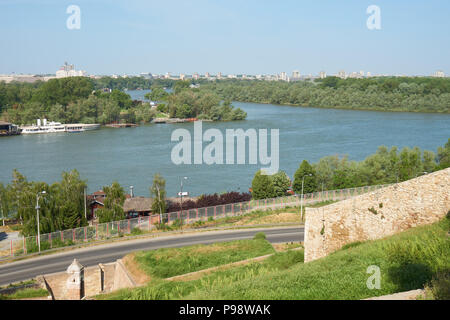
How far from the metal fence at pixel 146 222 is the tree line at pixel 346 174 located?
175cm

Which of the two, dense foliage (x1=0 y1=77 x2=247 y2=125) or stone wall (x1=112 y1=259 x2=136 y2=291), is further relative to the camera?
dense foliage (x1=0 y1=77 x2=247 y2=125)

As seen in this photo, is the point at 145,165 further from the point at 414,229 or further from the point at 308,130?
the point at 414,229

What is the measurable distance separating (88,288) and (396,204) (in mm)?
6892

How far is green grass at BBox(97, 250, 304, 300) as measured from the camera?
764 cm

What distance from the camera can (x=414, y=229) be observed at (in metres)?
8.01

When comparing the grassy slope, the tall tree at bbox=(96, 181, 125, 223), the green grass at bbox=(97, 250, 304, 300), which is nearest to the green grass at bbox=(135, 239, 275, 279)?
the green grass at bbox=(97, 250, 304, 300)

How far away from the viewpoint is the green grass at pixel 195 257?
10508mm

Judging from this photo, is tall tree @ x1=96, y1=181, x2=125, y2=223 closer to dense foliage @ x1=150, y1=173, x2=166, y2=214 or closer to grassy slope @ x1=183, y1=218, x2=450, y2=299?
dense foliage @ x1=150, y1=173, x2=166, y2=214

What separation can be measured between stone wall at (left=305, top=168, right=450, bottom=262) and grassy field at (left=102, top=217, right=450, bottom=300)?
274 millimetres

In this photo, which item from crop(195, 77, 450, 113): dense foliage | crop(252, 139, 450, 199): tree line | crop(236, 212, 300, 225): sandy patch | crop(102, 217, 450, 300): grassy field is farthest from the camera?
crop(195, 77, 450, 113): dense foliage

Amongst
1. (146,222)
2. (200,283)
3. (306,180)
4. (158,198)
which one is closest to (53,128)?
(158,198)

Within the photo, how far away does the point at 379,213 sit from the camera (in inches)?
333

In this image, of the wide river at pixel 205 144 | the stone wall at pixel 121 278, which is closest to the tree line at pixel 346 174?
the wide river at pixel 205 144

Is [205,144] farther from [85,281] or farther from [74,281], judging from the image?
[74,281]
